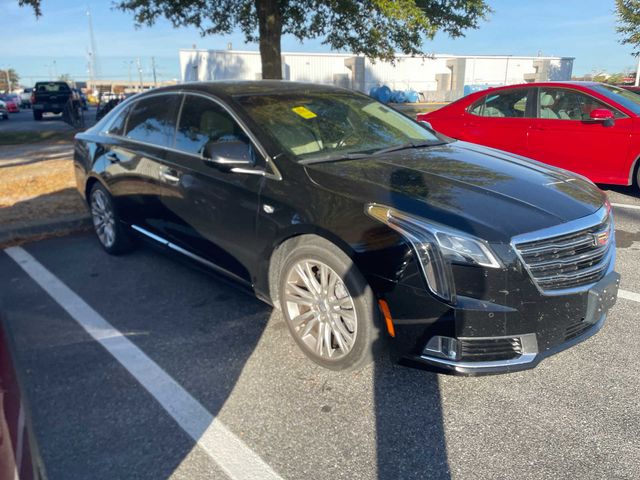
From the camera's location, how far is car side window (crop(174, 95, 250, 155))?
3752mm

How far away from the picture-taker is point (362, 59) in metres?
45.4

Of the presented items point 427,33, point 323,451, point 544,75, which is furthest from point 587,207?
point 544,75

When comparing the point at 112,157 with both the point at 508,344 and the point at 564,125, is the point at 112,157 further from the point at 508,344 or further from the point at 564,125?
the point at 564,125

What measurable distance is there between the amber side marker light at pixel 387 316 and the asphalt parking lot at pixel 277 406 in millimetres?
381

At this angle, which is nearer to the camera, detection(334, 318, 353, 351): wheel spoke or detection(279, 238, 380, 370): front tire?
detection(279, 238, 380, 370): front tire

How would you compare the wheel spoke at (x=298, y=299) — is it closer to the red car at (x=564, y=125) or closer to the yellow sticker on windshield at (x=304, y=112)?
the yellow sticker on windshield at (x=304, y=112)

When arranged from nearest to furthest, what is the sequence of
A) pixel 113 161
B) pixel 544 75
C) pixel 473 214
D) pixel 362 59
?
pixel 473 214
pixel 113 161
pixel 362 59
pixel 544 75

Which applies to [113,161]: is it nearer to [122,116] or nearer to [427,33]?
[122,116]

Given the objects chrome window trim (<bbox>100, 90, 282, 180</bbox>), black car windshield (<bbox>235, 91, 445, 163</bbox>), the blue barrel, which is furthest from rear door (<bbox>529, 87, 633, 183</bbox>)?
the blue barrel

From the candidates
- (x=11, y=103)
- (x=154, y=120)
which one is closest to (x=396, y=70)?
(x=11, y=103)

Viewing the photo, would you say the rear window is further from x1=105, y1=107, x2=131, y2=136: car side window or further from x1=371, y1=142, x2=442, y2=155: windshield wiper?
x1=371, y1=142, x2=442, y2=155: windshield wiper

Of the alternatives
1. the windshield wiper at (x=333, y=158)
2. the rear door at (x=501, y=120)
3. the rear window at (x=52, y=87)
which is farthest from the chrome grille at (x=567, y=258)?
the rear window at (x=52, y=87)

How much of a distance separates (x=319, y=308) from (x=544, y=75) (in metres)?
53.0

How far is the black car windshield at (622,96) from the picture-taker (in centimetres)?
690
